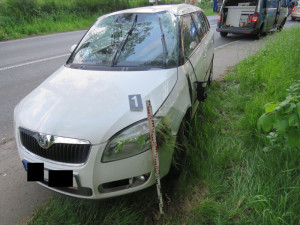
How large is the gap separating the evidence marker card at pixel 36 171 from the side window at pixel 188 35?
1936mm

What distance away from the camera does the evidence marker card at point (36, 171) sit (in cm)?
202

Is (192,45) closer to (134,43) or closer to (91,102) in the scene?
(134,43)

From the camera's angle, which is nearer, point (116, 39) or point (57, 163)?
point (57, 163)

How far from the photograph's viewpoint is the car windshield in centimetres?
279

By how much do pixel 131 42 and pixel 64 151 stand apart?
1.62 meters

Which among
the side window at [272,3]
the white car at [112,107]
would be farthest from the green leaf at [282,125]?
the side window at [272,3]

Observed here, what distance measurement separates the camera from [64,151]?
1.92 m

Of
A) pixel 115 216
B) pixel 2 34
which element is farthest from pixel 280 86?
pixel 2 34

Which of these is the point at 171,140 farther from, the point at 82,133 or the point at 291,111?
the point at 291,111

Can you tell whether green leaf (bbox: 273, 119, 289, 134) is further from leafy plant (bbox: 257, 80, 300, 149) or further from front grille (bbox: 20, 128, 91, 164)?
front grille (bbox: 20, 128, 91, 164)

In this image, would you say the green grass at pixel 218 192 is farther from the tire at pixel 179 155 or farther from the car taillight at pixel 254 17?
the car taillight at pixel 254 17

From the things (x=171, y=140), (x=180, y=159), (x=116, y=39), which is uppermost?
(x=116, y=39)

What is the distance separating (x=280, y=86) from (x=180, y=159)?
2437mm

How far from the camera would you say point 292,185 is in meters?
2.17
